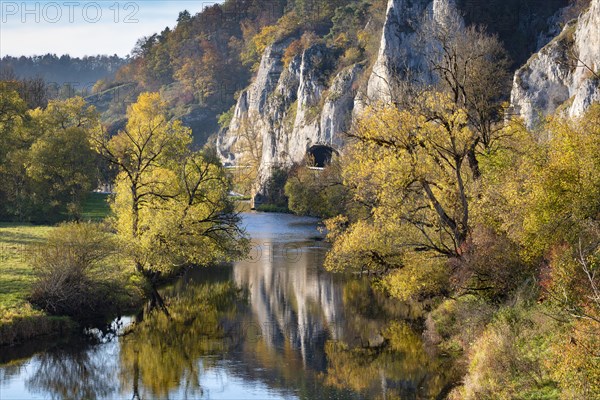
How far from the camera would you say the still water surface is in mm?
26734

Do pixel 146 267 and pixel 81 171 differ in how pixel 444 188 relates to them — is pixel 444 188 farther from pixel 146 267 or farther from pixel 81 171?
pixel 81 171

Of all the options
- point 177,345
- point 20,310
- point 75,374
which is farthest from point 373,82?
point 75,374

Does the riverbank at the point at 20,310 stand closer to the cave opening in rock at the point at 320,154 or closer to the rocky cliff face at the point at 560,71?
the rocky cliff face at the point at 560,71

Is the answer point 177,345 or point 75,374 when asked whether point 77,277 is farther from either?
point 75,374

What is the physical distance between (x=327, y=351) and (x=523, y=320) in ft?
29.5

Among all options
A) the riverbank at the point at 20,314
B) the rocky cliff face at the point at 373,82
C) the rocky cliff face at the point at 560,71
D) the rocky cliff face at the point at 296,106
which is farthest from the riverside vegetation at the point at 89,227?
the rocky cliff face at the point at 296,106

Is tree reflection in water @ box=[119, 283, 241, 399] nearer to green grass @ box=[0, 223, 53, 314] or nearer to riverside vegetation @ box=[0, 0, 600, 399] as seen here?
riverside vegetation @ box=[0, 0, 600, 399]

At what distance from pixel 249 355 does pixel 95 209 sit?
6265 centimetres

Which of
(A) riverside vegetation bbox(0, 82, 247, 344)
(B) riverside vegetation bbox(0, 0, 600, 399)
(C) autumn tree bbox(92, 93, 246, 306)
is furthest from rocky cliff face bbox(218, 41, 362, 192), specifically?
(B) riverside vegetation bbox(0, 0, 600, 399)

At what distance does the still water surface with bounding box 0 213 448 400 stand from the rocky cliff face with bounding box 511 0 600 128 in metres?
38.2

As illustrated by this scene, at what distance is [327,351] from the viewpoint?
3177 cm

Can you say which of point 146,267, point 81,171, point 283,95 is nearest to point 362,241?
point 146,267

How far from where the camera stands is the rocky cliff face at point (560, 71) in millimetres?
70062

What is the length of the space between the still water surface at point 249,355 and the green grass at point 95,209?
36.2 meters
